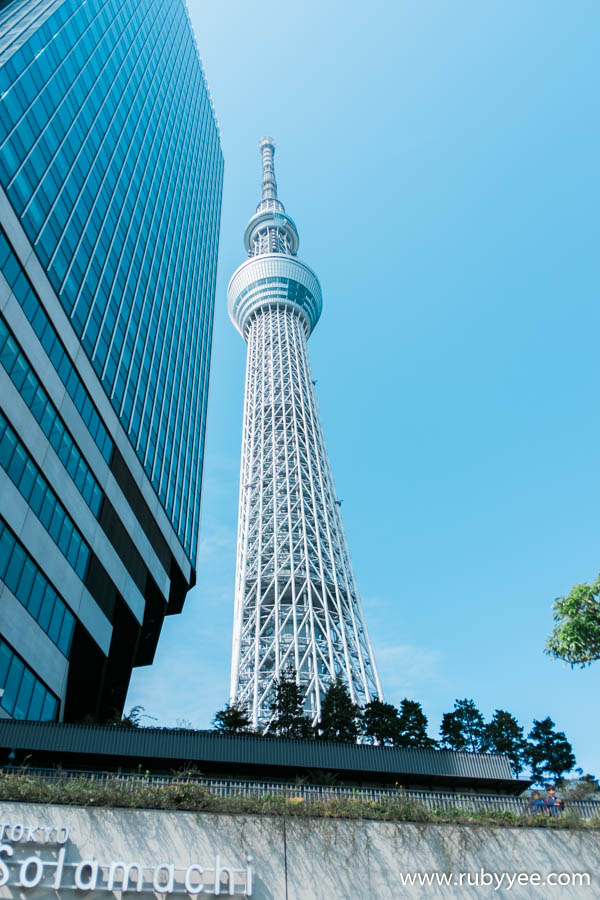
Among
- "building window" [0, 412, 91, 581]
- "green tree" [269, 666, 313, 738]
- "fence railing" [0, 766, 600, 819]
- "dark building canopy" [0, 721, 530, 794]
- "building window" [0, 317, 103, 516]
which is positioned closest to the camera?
"fence railing" [0, 766, 600, 819]

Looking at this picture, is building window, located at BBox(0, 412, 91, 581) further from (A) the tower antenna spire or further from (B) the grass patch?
(A) the tower antenna spire

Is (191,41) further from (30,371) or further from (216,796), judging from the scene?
(216,796)

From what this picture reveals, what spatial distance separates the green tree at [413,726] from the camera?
43125mm

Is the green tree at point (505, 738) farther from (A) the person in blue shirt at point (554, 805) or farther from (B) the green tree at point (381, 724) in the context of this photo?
(A) the person in blue shirt at point (554, 805)

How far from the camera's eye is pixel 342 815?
Result: 20234mm

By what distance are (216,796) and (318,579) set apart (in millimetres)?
64004

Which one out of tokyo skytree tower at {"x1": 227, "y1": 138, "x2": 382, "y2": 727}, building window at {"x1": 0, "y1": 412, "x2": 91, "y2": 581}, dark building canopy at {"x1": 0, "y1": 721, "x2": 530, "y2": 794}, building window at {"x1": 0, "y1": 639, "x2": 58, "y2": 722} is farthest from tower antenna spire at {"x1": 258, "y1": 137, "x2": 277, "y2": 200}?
dark building canopy at {"x1": 0, "y1": 721, "x2": 530, "y2": 794}

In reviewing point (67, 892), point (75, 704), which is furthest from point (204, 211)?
point (67, 892)

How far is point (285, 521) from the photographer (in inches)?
3558

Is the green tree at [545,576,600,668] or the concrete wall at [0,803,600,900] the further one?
the green tree at [545,576,600,668]

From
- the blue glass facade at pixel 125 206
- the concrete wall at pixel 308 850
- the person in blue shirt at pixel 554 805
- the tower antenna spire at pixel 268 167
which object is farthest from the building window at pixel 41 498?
the tower antenna spire at pixel 268 167

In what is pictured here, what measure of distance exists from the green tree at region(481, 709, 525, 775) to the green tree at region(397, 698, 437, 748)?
4.42m

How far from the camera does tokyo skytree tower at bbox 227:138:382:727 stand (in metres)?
75.0

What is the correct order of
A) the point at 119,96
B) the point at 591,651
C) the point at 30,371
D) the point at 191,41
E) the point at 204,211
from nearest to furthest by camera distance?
the point at 591,651 < the point at 30,371 < the point at 119,96 < the point at 204,211 < the point at 191,41
